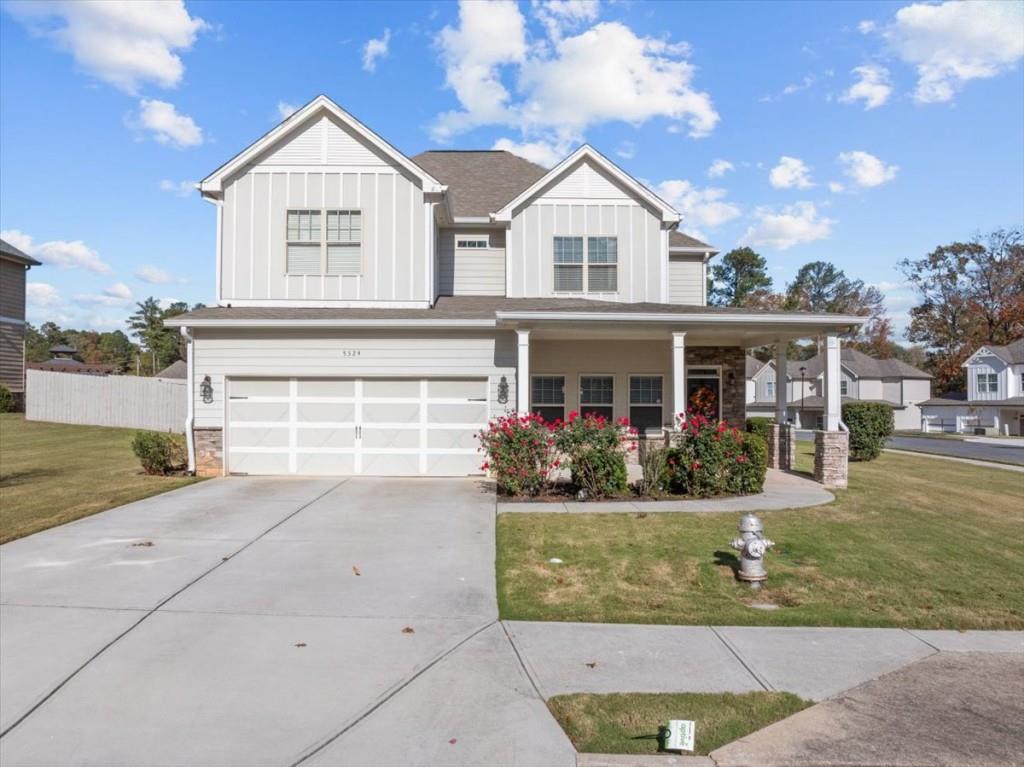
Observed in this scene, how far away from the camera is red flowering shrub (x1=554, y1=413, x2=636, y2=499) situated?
10.1 meters

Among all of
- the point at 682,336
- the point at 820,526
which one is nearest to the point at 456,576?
the point at 820,526

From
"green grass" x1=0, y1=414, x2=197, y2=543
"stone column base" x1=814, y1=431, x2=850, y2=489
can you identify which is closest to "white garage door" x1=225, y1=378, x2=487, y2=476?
"green grass" x1=0, y1=414, x2=197, y2=543

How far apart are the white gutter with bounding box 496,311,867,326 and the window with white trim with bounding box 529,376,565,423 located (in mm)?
3849

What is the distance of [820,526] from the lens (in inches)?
327

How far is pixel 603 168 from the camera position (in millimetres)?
→ 14734

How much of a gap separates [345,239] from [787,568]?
1077 cm

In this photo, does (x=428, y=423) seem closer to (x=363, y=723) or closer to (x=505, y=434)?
(x=505, y=434)

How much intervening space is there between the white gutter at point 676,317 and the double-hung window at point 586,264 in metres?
3.37

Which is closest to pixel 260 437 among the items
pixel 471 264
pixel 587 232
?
pixel 471 264

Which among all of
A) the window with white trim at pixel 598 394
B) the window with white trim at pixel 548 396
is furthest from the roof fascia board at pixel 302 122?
the window with white trim at pixel 598 394

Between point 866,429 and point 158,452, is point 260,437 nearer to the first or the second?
point 158,452

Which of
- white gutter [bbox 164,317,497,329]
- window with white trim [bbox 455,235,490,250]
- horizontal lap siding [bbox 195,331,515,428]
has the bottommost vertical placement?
horizontal lap siding [bbox 195,331,515,428]

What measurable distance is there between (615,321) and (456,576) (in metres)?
6.68

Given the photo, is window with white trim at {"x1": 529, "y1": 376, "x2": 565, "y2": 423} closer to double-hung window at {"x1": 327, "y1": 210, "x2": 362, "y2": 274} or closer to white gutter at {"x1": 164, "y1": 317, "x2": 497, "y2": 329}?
white gutter at {"x1": 164, "y1": 317, "x2": 497, "y2": 329}
